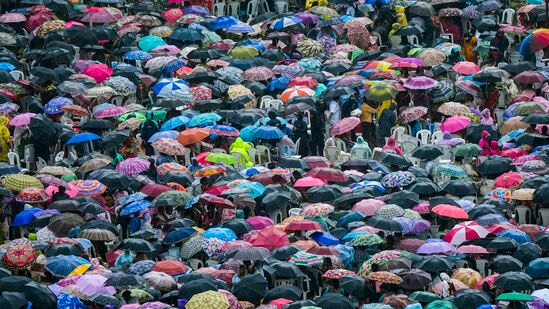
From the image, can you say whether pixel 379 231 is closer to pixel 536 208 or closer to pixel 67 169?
pixel 536 208

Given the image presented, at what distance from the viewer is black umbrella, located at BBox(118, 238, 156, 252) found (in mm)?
26047

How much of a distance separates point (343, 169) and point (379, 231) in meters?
4.24

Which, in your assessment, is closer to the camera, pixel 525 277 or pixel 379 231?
pixel 525 277

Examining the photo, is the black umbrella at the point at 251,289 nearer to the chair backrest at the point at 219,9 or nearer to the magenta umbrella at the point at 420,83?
the magenta umbrella at the point at 420,83

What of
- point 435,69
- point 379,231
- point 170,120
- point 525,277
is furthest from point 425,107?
point 525,277

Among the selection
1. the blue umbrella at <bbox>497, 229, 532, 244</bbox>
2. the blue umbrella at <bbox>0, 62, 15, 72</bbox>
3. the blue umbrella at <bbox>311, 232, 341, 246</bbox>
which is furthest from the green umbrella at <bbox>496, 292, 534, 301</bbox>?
the blue umbrella at <bbox>0, 62, 15, 72</bbox>

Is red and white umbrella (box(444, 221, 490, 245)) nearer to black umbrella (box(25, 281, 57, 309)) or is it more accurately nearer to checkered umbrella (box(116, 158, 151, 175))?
checkered umbrella (box(116, 158, 151, 175))

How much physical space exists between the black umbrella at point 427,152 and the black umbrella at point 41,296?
8.94 metres

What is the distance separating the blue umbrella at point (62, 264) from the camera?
2500 cm

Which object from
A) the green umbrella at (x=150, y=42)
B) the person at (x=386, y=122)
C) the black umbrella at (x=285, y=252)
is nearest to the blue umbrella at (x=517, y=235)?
the black umbrella at (x=285, y=252)

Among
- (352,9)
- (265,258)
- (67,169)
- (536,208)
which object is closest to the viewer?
(265,258)

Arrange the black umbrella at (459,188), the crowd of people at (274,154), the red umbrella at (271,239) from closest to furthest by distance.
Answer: the crowd of people at (274,154)
the red umbrella at (271,239)
the black umbrella at (459,188)

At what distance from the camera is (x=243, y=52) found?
37.2 metres

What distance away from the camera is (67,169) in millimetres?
30078
